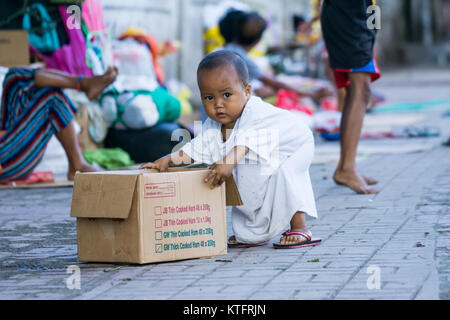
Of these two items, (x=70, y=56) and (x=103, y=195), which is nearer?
(x=103, y=195)

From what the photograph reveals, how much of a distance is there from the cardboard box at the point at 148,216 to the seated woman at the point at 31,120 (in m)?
2.58

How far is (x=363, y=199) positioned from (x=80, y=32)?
3.29 metres

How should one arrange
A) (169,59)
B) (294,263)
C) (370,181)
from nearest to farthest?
(294,263), (370,181), (169,59)

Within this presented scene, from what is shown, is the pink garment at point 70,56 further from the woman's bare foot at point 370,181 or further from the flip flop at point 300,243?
the flip flop at point 300,243

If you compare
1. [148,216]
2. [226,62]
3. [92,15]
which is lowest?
[148,216]

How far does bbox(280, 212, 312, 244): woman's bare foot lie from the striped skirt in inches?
109

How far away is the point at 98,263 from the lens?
3990 mm

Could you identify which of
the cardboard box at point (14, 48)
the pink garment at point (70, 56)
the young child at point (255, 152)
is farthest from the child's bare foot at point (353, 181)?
the cardboard box at point (14, 48)

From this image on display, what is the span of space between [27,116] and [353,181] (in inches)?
99.0

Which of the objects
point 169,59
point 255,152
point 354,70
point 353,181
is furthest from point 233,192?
point 169,59

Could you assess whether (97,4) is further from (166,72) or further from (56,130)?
(166,72)

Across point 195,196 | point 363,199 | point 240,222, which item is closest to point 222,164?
point 195,196

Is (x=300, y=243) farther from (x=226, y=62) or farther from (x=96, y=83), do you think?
(x=96, y=83)

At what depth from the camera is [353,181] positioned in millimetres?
5793
